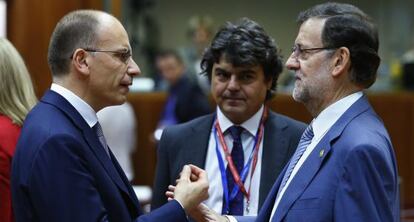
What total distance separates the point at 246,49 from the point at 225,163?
1.69 ft

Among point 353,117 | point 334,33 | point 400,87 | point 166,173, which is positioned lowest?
point 400,87

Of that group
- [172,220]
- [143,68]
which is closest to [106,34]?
[172,220]

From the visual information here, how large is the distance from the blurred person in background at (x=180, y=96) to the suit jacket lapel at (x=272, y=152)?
2828 millimetres

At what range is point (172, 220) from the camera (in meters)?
2.66

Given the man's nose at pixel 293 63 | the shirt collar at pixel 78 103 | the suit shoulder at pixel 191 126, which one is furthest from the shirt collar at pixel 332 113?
the suit shoulder at pixel 191 126

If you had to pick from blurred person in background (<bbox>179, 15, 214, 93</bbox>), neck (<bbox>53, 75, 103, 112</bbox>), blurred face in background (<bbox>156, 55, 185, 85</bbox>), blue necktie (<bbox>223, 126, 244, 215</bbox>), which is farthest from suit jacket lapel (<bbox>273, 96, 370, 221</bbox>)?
blurred person in background (<bbox>179, 15, 214, 93</bbox>)

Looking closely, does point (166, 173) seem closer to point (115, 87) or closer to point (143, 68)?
point (115, 87)

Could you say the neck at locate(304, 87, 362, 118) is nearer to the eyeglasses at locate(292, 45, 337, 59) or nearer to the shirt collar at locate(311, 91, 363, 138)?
the shirt collar at locate(311, 91, 363, 138)

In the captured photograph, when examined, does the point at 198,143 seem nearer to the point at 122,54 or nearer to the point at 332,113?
the point at 122,54

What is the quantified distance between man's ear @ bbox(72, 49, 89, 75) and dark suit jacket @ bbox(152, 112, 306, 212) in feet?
2.95

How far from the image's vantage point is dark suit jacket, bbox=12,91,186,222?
98.1 inches

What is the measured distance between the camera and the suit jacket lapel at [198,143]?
11.5 ft

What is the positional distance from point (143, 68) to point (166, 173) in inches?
226

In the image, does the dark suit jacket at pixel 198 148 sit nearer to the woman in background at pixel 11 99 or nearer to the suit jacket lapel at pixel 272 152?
the suit jacket lapel at pixel 272 152
